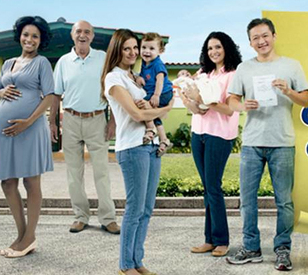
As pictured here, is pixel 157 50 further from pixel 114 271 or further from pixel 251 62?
pixel 114 271

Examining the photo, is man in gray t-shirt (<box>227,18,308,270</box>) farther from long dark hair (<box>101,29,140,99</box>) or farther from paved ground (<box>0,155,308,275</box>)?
long dark hair (<box>101,29,140,99</box>)

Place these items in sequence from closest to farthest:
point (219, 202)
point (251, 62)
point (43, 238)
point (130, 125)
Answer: point (130, 125) < point (251, 62) < point (219, 202) < point (43, 238)

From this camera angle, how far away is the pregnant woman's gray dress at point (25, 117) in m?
5.00

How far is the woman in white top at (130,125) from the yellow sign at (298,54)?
1.25 metres

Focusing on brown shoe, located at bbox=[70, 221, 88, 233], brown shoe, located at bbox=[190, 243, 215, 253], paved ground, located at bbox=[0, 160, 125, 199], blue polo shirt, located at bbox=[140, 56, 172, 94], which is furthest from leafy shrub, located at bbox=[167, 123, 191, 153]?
blue polo shirt, located at bbox=[140, 56, 172, 94]

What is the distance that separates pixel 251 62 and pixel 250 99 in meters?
0.31

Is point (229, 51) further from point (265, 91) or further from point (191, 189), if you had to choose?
point (191, 189)

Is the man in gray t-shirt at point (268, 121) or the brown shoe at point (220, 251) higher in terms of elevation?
the man in gray t-shirt at point (268, 121)

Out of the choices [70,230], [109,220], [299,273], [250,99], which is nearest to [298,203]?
[299,273]

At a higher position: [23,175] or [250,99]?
[250,99]

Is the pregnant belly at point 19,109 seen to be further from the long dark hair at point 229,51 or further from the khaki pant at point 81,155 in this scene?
the long dark hair at point 229,51

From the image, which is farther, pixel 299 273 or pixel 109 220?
pixel 109 220

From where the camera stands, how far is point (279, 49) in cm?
464

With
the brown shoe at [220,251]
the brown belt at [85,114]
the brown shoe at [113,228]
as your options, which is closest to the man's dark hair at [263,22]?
the brown shoe at [220,251]
